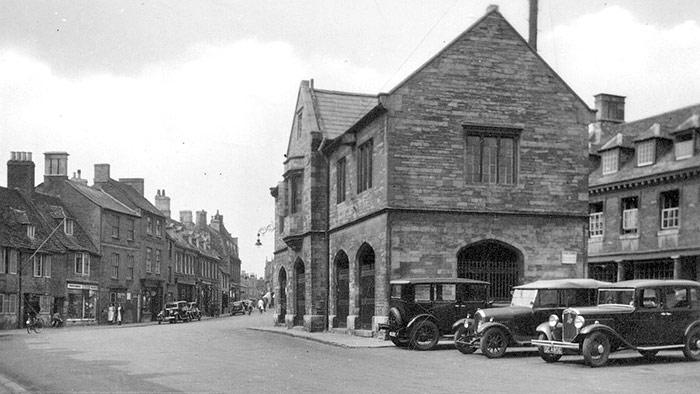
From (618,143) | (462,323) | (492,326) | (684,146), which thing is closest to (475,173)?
(462,323)

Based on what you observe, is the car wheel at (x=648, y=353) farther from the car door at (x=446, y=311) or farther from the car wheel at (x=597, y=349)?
the car door at (x=446, y=311)

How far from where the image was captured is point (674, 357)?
16.3 metres

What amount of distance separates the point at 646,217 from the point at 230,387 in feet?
83.8

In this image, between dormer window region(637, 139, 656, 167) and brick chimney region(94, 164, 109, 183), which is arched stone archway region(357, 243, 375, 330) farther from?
brick chimney region(94, 164, 109, 183)

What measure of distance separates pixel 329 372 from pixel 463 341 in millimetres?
5200

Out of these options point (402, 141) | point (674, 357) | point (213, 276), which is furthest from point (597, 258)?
point (213, 276)

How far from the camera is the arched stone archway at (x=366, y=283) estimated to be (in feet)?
84.5

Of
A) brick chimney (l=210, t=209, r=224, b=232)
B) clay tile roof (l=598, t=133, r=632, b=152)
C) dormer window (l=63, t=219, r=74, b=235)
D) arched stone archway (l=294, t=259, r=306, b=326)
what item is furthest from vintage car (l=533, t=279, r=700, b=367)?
brick chimney (l=210, t=209, r=224, b=232)

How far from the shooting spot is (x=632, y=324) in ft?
49.5

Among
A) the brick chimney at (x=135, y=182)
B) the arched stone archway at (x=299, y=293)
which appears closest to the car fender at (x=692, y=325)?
the arched stone archway at (x=299, y=293)

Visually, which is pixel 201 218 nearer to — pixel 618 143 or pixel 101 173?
pixel 101 173

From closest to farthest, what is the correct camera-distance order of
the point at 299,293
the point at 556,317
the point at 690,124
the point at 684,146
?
the point at 556,317 < the point at 690,124 < the point at 684,146 < the point at 299,293

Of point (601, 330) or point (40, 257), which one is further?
point (40, 257)

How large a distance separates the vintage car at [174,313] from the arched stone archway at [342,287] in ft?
77.7
